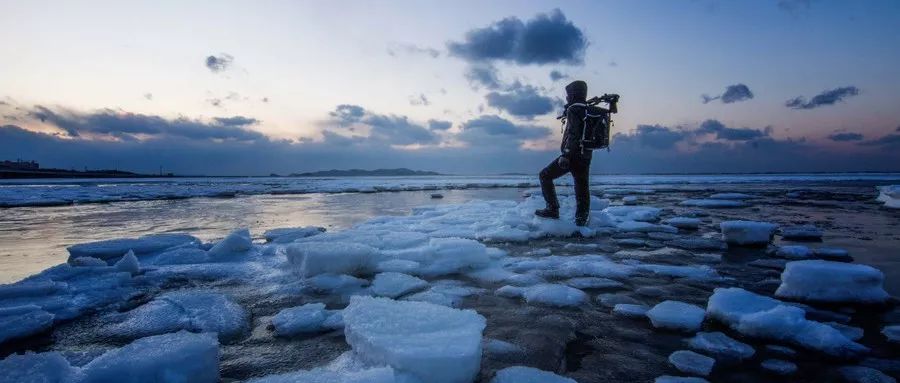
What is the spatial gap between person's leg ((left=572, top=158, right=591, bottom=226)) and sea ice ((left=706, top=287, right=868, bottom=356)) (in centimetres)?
304

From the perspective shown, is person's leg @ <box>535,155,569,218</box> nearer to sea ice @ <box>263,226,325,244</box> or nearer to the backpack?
the backpack

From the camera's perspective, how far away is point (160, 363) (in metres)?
1.43

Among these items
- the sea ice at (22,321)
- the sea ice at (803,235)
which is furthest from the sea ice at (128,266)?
the sea ice at (803,235)

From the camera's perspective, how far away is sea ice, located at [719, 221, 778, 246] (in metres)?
4.12

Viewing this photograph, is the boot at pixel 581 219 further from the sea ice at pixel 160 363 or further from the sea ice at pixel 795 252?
the sea ice at pixel 160 363

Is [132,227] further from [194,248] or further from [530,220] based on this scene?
[530,220]

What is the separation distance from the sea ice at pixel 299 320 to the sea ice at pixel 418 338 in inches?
10.1

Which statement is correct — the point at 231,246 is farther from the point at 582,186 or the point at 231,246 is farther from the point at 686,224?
the point at 686,224

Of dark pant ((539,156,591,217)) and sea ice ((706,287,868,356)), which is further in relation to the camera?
dark pant ((539,156,591,217))

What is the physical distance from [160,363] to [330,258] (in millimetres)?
1566

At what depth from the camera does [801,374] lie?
147 cm

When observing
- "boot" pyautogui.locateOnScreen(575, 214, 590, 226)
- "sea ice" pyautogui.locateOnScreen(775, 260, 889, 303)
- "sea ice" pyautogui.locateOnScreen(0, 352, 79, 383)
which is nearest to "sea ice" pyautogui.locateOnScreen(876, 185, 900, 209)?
"boot" pyautogui.locateOnScreen(575, 214, 590, 226)

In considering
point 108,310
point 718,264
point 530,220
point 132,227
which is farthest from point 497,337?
point 132,227

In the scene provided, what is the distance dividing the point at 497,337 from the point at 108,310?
7.60ft
